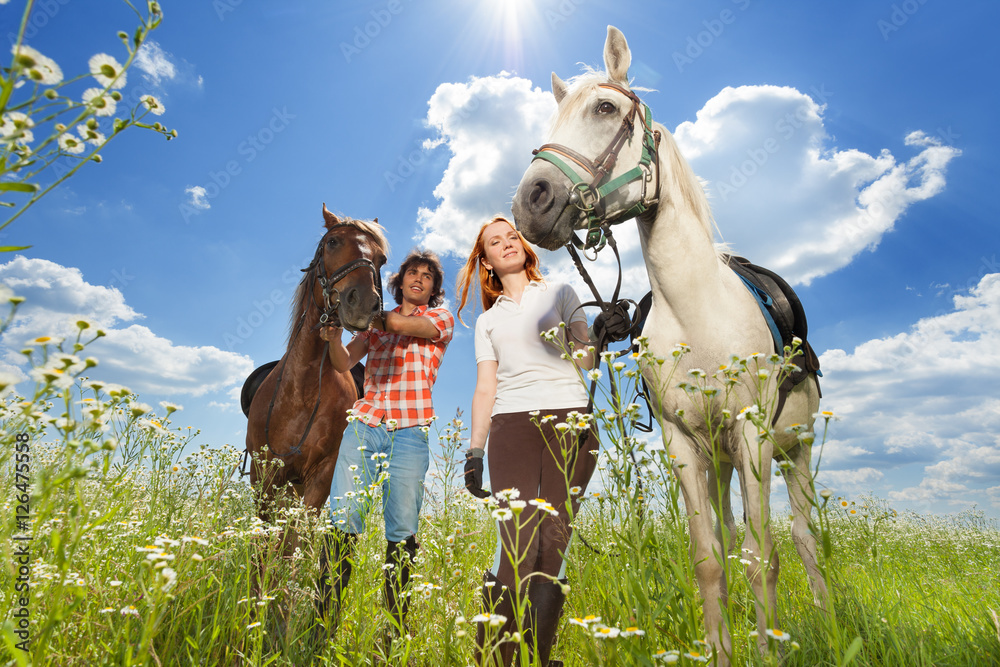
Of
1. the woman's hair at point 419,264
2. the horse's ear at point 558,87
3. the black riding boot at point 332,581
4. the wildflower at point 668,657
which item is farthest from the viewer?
the woman's hair at point 419,264

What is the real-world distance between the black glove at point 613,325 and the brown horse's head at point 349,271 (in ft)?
6.77

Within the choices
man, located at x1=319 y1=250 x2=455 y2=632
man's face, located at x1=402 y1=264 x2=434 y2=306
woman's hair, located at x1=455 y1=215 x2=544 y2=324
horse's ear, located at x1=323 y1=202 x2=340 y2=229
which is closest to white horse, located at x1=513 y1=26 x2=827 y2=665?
woman's hair, located at x1=455 y1=215 x2=544 y2=324

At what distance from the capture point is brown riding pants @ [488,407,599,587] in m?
2.79

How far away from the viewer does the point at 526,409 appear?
10.1ft

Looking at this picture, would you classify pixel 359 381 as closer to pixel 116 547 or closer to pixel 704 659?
pixel 116 547

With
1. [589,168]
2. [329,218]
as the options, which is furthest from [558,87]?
[329,218]

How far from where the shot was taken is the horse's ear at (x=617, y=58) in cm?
348

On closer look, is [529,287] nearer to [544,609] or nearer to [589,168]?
[589,168]

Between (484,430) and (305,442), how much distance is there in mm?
2156

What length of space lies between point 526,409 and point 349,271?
7.94 ft

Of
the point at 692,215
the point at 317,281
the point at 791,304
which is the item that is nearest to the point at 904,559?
the point at 791,304

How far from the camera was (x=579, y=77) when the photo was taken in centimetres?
359

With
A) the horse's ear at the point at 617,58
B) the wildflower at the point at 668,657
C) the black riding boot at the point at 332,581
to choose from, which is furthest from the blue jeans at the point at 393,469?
the horse's ear at the point at 617,58

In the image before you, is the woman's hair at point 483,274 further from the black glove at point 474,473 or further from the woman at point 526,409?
the black glove at point 474,473
